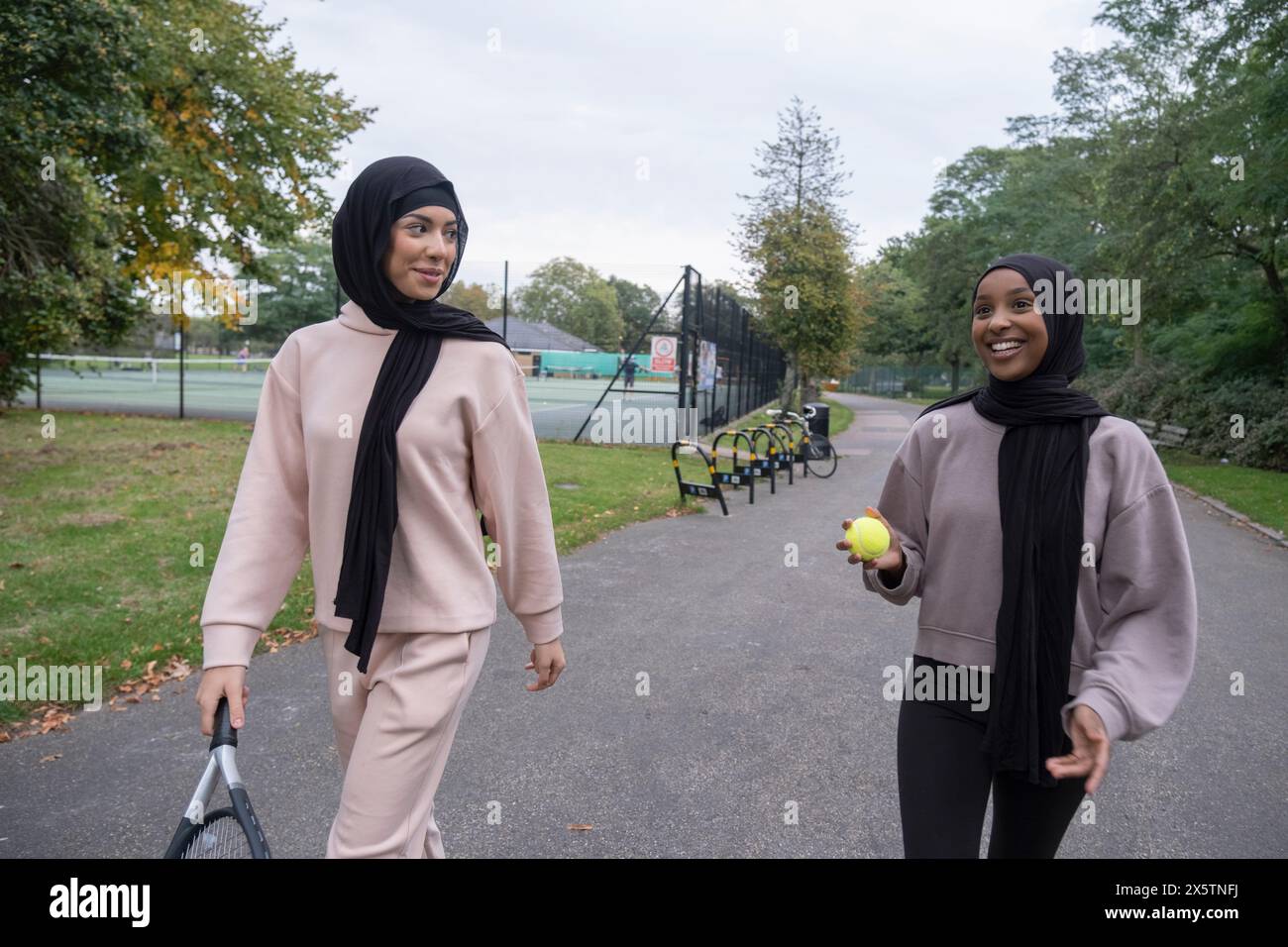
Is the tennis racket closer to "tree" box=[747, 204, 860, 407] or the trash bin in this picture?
the trash bin

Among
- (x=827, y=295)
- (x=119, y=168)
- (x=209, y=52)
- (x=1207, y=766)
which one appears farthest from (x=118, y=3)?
(x=827, y=295)

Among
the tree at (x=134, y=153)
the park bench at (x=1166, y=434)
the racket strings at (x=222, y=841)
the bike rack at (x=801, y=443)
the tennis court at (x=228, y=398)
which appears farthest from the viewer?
the park bench at (x=1166, y=434)

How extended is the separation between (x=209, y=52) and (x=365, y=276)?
762 inches

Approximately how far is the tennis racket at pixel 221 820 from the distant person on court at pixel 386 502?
0.54ft

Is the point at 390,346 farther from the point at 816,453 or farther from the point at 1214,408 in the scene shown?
the point at 1214,408

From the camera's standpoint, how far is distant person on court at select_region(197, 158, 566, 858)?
194 cm

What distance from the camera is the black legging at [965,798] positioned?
6.97 feet

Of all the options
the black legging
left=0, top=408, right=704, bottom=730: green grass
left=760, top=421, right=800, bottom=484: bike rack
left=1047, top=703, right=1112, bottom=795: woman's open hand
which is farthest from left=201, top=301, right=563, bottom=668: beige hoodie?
left=760, top=421, right=800, bottom=484: bike rack

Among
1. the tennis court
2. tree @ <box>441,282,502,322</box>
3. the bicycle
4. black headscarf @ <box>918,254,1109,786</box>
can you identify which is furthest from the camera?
the tennis court

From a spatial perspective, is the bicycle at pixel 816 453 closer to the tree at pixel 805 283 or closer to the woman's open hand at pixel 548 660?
the tree at pixel 805 283

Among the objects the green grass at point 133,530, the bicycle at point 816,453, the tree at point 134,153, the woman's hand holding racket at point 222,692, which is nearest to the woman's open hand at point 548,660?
the woman's hand holding racket at point 222,692

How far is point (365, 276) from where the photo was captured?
2.08 meters

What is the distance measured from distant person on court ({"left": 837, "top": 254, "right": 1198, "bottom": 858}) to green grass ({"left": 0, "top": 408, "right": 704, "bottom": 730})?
4.21 metres

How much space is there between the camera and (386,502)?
6.38 feet
